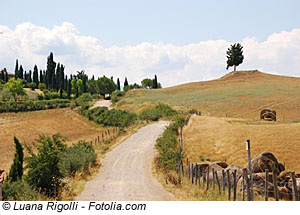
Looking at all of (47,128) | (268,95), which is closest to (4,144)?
(47,128)

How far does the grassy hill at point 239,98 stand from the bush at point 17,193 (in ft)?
159

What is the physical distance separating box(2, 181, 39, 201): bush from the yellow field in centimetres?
1745

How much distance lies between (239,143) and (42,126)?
41861 mm

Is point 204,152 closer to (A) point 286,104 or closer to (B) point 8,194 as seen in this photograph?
(B) point 8,194

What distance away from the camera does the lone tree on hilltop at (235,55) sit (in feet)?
395

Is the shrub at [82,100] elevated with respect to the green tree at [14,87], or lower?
lower

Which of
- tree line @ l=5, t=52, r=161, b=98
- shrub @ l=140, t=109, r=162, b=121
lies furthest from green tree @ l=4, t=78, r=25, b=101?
shrub @ l=140, t=109, r=162, b=121

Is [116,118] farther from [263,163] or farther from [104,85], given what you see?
[104,85]

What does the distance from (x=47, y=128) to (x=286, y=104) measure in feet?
160

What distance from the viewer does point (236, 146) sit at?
102 ft

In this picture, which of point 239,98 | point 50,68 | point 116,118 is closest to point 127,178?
point 116,118

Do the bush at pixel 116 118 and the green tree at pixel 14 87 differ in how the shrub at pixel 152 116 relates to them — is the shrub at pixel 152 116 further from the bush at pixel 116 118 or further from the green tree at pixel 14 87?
the green tree at pixel 14 87

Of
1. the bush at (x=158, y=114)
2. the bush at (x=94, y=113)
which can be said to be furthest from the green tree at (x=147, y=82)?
the bush at (x=158, y=114)

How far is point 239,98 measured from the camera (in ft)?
262
